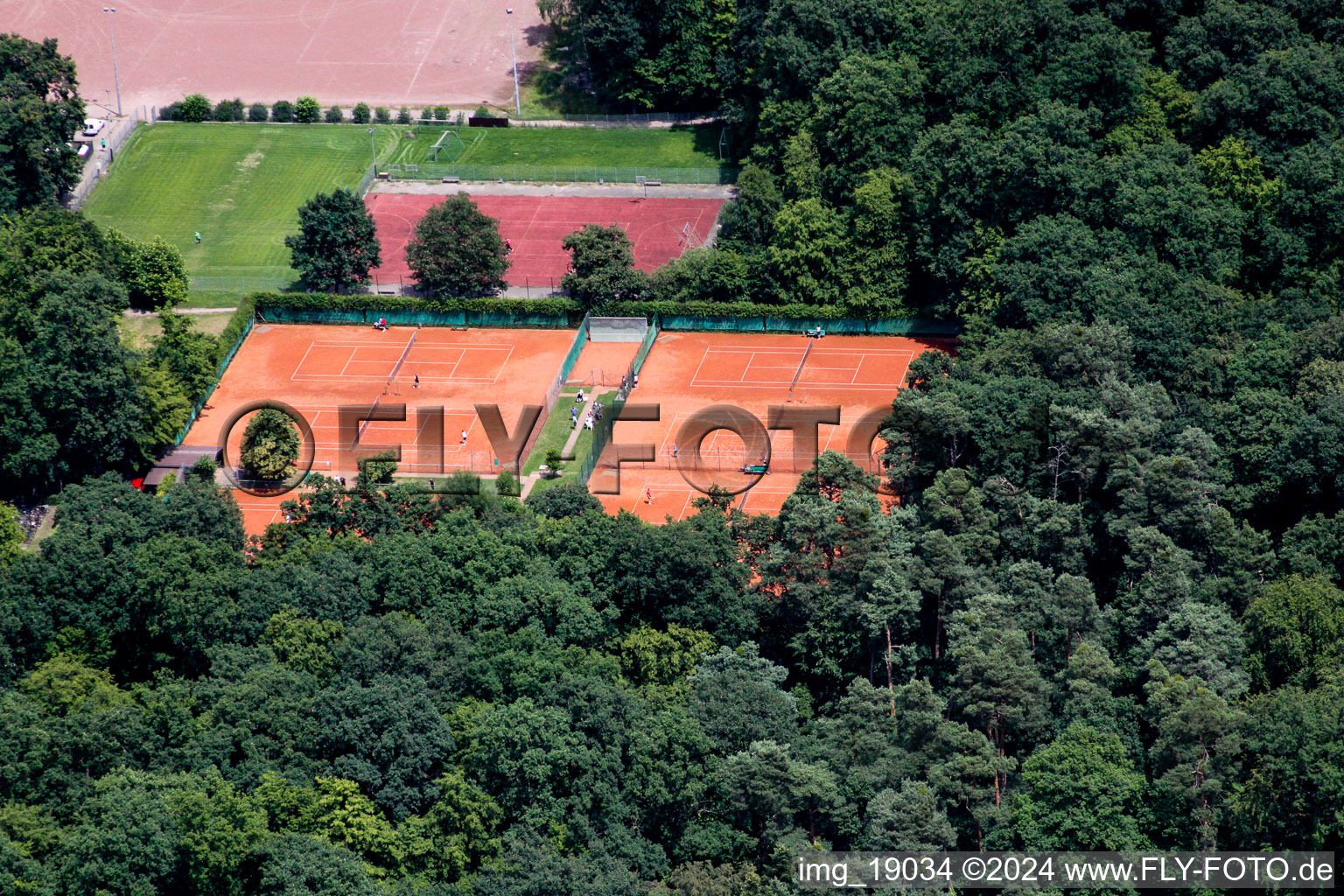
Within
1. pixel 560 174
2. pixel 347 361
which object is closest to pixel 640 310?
pixel 347 361

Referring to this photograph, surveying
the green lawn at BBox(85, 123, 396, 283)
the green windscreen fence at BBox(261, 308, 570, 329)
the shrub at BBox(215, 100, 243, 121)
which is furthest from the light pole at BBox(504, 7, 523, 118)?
the green windscreen fence at BBox(261, 308, 570, 329)

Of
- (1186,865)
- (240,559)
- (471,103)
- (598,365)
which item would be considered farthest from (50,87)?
(1186,865)

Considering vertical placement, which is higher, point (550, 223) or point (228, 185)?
point (228, 185)

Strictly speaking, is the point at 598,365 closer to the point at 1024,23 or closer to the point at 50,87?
the point at 1024,23

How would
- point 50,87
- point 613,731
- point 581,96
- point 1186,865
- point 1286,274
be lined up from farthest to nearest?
point 581,96 → point 50,87 → point 1286,274 → point 613,731 → point 1186,865

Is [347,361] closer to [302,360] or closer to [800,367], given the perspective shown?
[302,360]

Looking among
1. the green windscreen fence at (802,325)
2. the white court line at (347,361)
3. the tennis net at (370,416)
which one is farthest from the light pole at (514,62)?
the tennis net at (370,416)
